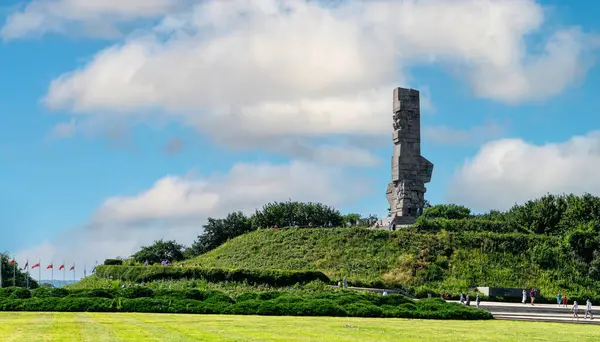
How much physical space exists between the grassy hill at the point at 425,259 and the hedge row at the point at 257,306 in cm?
1408

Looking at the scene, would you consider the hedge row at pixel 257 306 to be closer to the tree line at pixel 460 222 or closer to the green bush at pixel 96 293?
the green bush at pixel 96 293

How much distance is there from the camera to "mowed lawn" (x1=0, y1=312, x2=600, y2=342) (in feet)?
67.4

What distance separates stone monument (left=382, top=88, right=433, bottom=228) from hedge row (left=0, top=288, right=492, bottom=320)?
2602cm

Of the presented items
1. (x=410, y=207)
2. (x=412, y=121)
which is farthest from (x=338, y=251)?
(x=412, y=121)

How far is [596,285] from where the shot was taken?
5247cm

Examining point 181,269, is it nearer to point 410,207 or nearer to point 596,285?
point 410,207

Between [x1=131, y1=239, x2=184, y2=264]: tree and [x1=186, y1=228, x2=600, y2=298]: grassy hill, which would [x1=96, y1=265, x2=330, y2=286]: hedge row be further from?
[x1=131, y1=239, x2=184, y2=264]: tree

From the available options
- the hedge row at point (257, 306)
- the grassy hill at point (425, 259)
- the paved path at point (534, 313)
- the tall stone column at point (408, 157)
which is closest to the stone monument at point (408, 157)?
the tall stone column at point (408, 157)

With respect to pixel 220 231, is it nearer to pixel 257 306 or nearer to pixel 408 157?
pixel 408 157

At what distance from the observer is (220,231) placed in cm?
8662

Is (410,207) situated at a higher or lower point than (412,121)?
lower

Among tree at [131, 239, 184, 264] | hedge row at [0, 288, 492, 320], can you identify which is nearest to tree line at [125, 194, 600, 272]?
tree at [131, 239, 184, 264]

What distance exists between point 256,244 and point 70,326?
4003 cm

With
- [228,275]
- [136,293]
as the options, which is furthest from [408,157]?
[136,293]
